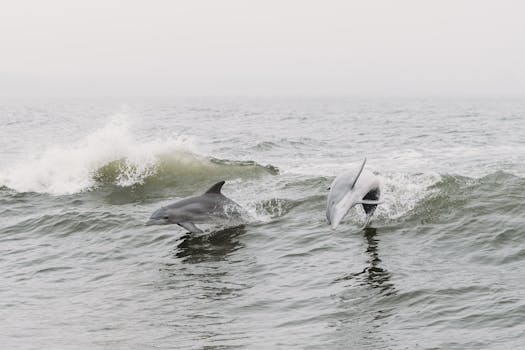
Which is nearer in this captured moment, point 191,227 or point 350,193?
point 350,193

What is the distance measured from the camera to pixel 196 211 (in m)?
13.5

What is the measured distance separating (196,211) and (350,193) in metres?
3.71

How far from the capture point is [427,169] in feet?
71.9

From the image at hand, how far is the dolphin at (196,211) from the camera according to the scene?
13.4 m

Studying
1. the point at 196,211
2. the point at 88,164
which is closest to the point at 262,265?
the point at 196,211

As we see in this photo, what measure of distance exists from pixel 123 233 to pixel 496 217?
26.8 ft

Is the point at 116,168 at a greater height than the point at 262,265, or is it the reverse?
the point at 116,168

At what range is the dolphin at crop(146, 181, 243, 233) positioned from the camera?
13.4m

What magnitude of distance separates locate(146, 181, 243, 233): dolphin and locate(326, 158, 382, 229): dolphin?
9.65 feet

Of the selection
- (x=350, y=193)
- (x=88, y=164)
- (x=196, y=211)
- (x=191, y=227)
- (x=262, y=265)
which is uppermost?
(x=350, y=193)

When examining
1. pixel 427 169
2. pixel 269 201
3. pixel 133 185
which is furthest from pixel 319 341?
pixel 427 169

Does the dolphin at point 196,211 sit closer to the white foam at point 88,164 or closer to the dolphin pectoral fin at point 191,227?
the dolphin pectoral fin at point 191,227

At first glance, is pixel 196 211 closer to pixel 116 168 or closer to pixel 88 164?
pixel 116 168

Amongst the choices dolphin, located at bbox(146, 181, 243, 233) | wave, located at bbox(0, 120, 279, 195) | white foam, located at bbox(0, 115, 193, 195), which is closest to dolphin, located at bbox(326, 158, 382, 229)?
dolphin, located at bbox(146, 181, 243, 233)
